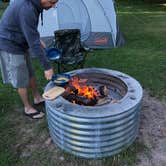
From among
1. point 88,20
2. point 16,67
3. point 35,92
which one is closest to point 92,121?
point 16,67

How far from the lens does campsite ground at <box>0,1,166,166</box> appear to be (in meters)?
2.63

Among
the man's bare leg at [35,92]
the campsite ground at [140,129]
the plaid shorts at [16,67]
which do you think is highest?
the plaid shorts at [16,67]

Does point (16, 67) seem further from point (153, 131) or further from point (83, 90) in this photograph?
point (153, 131)

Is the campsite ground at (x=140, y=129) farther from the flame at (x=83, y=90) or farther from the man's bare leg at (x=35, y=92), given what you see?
the flame at (x=83, y=90)

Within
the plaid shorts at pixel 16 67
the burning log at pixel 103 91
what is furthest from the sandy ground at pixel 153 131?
the plaid shorts at pixel 16 67

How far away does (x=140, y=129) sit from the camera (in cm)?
307

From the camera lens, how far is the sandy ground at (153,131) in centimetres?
263

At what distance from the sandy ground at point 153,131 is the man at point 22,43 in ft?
4.15

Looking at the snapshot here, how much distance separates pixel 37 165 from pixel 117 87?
51.4 inches

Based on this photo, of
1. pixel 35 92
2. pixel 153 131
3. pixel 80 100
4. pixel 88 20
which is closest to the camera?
pixel 80 100

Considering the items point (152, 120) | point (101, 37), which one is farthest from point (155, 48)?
point (152, 120)

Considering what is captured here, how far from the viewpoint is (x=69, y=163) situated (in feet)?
8.47

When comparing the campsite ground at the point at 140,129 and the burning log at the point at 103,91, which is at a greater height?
the burning log at the point at 103,91

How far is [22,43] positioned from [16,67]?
0.28 meters
